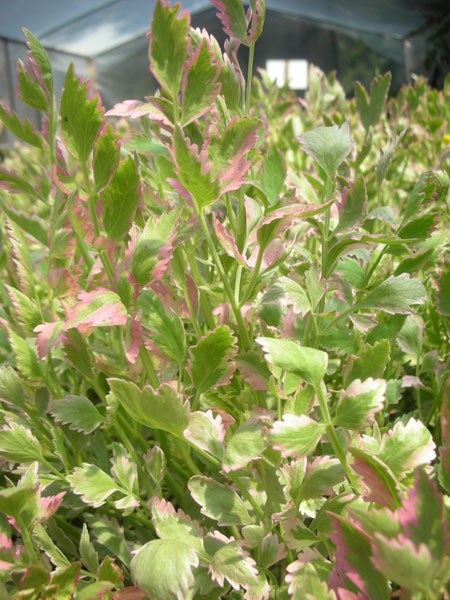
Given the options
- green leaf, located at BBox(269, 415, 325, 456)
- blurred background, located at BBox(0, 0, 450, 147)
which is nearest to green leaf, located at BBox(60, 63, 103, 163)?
green leaf, located at BBox(269, 415, 325, 456)

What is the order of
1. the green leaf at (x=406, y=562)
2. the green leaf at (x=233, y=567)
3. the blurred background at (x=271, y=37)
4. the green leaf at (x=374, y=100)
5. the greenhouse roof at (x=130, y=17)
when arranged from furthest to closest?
the greenhouse roof at (x=130, y=17) → the blurred background at (x=271, y=37) → the green leaf at (x=374, y=100) → the green leaf at (x=233, y=567) → the green leaf at (x=406, y=562)

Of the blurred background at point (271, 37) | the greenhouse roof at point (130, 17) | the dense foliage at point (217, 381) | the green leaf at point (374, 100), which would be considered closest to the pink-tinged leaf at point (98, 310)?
the dense foliage at point (217, 381)

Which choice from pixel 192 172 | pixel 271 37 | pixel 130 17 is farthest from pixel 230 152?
pixel 271 37

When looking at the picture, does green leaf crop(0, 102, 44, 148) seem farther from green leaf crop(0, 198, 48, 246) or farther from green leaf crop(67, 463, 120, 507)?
green leaf crop(67, 463, 120, 507)

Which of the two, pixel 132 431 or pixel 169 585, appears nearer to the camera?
pixel 169 585

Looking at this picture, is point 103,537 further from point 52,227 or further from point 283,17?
point 283,17

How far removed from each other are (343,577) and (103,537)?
213mm

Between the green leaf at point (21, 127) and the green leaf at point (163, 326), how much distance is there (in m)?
0.15

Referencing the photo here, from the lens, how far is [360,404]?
11.4 inches

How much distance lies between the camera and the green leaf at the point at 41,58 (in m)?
0.33

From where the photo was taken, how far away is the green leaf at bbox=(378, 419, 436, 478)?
1.00 feet

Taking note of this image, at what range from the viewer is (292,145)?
3.72 feet

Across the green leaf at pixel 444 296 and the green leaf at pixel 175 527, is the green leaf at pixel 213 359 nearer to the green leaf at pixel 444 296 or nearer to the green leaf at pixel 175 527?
the green leaf at pixel 175 527

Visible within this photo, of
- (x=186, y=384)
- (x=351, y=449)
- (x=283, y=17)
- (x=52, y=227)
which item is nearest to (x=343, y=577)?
(x=351, y=449)
